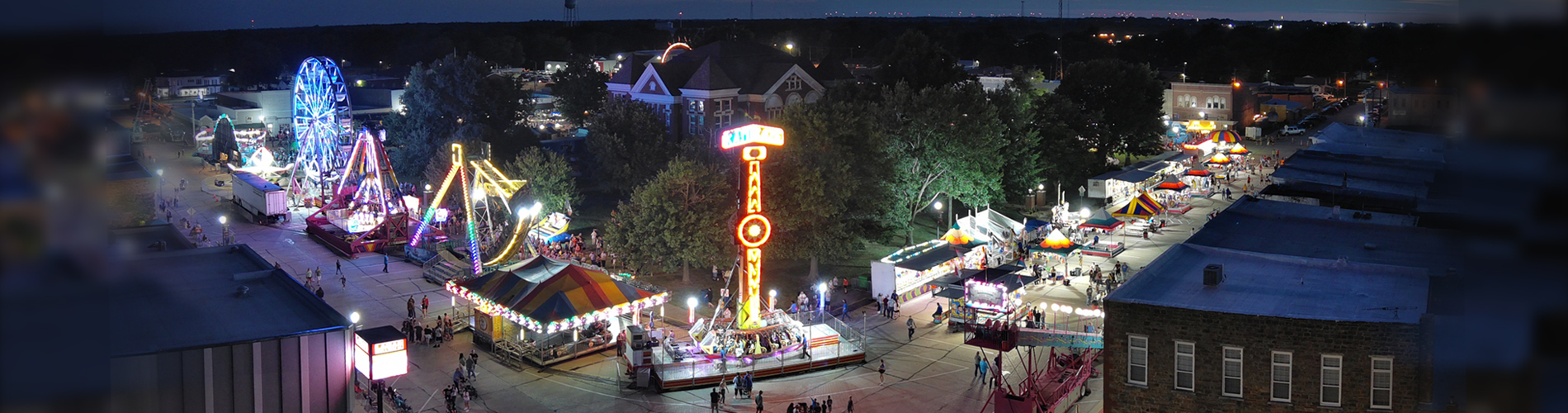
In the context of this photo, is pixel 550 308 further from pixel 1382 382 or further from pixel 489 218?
pixel 1382 382

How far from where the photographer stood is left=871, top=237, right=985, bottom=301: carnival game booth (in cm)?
4372

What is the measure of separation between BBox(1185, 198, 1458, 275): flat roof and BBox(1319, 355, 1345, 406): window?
7182 mm

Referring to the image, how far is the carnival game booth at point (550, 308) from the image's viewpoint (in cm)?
3584

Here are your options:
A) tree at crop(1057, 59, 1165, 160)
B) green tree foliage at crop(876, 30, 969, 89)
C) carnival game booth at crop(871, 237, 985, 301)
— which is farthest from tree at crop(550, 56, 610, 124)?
carnival game booth at crop(871, 237, 985, 301)

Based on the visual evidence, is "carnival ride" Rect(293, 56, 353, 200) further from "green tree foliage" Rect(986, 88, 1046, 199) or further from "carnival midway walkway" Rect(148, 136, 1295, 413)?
"green tree foliage" Rect(986, 88, 1046, 199)

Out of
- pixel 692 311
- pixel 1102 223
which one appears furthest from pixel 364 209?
pixel 1102 223

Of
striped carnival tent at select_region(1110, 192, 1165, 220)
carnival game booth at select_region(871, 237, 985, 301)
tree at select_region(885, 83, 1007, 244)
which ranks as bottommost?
carnival game booth at select_region(871, 237, 985, 301)

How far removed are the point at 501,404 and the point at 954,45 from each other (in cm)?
16643

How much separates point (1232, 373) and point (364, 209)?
47.8 m

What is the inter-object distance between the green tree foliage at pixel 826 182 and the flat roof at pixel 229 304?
78.1 feet

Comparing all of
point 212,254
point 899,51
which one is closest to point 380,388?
point 212,254

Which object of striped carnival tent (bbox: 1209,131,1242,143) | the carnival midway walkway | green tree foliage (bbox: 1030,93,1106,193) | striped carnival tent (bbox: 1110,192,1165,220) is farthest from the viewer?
striped carnival tent (bbox: 1209,131,1242,143)

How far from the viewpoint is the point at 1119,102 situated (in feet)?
285

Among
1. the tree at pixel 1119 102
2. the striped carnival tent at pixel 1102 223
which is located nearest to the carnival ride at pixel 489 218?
the striped carnival tent at pixel 1102 223
